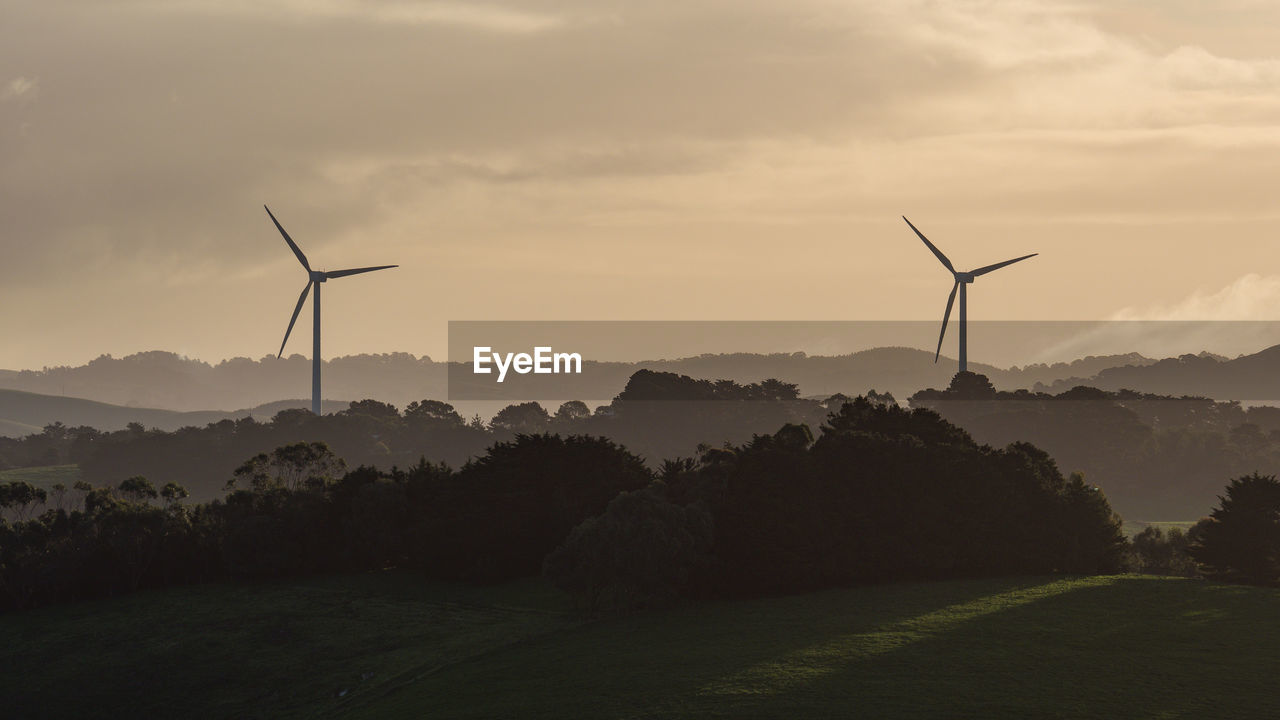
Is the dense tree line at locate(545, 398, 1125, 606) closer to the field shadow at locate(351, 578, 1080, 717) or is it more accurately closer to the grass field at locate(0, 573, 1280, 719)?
the field shadow at locate(351, 578, 1080, 717)

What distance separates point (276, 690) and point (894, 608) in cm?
3608

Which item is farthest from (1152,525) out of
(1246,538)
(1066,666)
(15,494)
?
(15,494)

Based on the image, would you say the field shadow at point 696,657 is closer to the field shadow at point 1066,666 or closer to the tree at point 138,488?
the field shadow at point 1066,666

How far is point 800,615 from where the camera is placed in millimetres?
67562

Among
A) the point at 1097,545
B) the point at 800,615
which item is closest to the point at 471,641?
the point at 800,615

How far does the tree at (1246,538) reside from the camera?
7406 centimetres

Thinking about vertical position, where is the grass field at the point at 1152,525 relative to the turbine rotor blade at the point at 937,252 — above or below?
below

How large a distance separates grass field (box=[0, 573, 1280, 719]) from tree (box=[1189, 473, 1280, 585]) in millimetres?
6517

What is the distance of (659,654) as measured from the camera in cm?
5934

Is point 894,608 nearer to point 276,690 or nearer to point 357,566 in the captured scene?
point 276,690

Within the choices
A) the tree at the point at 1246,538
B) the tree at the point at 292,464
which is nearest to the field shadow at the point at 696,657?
the tree at the point at 1246,538

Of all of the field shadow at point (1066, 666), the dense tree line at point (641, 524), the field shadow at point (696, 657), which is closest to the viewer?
the field shadow at point (1066, 666)

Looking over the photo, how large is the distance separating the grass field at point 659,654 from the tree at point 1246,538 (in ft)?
21.4

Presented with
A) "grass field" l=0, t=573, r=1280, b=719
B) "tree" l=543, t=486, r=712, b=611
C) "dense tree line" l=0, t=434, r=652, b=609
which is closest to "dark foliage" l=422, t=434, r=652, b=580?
"dense tree line" l=0, t=434, r=652, b=609
